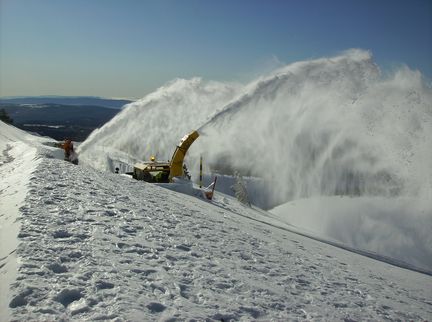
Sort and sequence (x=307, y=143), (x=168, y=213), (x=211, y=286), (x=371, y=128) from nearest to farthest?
(x=211, y=286) → (x=168, y=213) → (x=371, y=128) → (x=307, y=143)

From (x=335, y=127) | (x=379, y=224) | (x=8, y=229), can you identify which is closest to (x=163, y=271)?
(x=8, y=229)

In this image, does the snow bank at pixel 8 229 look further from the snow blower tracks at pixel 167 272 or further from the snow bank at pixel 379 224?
the snow bank at pixel 379 224

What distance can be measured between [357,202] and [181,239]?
A: 82.4 feet

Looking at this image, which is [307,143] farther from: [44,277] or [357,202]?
[44,277]

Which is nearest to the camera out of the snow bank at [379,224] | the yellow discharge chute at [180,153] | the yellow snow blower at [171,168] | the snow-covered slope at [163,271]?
the snow-covered slope at [163,271]

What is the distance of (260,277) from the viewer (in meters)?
6.80

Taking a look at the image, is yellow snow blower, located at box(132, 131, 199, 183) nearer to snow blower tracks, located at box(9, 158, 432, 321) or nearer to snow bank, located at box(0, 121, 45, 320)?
snow blower tracks, located at box(9, 158, 432, 321)

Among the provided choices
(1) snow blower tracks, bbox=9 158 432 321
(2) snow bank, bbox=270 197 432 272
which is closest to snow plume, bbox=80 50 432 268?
(2) snow bank, bbox=270 197 432 272

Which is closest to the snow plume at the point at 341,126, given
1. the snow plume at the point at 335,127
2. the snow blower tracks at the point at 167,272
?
the snow plume at the point at 335,127

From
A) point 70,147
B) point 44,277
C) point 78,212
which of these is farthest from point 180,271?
point 70,147

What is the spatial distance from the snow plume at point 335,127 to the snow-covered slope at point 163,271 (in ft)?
31.7

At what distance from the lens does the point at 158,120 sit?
26953mm

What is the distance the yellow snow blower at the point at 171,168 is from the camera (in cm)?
1711

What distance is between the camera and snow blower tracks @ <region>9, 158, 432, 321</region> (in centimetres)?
484
